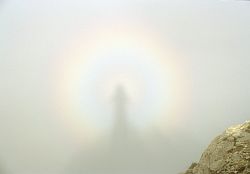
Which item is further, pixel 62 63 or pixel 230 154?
pixel 62 63

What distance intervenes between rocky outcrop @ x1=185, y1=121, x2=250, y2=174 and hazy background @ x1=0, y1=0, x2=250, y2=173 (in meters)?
0.59

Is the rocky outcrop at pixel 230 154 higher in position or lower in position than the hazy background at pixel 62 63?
lower

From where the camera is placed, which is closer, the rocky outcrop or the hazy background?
the rocky outcrop

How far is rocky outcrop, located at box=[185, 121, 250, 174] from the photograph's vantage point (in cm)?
66

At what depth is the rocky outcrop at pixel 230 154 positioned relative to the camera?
2.17 ft

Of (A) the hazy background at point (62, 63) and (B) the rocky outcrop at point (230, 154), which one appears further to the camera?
(A) the hazy background at point (62, 63)

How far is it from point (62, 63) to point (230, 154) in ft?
2.87

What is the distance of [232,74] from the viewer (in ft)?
4.67

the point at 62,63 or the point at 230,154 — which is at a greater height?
the point at 62,63

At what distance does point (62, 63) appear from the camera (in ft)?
4.30

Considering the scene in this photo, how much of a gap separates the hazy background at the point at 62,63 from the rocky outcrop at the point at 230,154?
23.1 inches

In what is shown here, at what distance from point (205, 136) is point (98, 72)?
1.97 feet

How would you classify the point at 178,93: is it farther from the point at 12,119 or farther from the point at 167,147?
the point at 12,119

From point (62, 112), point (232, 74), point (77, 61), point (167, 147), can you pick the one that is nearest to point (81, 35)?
point (77, 61)
